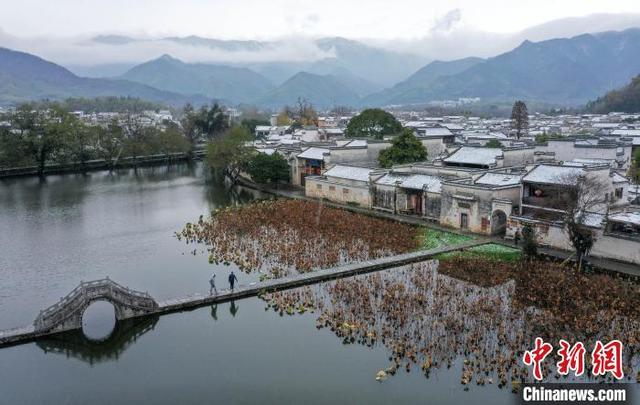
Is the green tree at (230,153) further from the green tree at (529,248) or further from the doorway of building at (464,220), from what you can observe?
the green tree at (529,248)

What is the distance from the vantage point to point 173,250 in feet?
118

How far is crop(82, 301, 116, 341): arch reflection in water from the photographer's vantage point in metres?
23.2

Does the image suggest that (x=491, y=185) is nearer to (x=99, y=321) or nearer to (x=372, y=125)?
(x=99, y=321)

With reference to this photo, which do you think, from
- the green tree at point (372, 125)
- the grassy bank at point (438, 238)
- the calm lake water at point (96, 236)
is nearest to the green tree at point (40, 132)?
the calm lake water at point (96, 236)

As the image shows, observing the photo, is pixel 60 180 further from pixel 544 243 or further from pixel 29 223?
pixel 544 243

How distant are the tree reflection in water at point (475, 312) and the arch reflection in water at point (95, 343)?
6.12 meters

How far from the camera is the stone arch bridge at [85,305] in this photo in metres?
22.6

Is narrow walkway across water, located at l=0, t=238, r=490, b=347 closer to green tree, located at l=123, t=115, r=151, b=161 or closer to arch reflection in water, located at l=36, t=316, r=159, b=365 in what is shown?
arch reflection in water, located at l=36, t=316, r=159, b=365

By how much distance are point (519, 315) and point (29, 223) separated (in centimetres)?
3802

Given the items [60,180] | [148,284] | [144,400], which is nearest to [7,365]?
[144,400]

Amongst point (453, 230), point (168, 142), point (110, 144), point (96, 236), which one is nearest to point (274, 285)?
point (453, 230)

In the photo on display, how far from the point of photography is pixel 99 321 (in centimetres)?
2448

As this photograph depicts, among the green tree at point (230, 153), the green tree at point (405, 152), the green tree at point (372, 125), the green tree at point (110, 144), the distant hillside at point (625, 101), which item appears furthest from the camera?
the distant hillside at point (625, 101)

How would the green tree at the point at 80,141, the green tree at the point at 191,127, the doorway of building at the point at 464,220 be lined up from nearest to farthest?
1. the doorway of building at the point at 464,220
2. the green tree at the point at 80,141
3. the green tree at the point at 191,127
